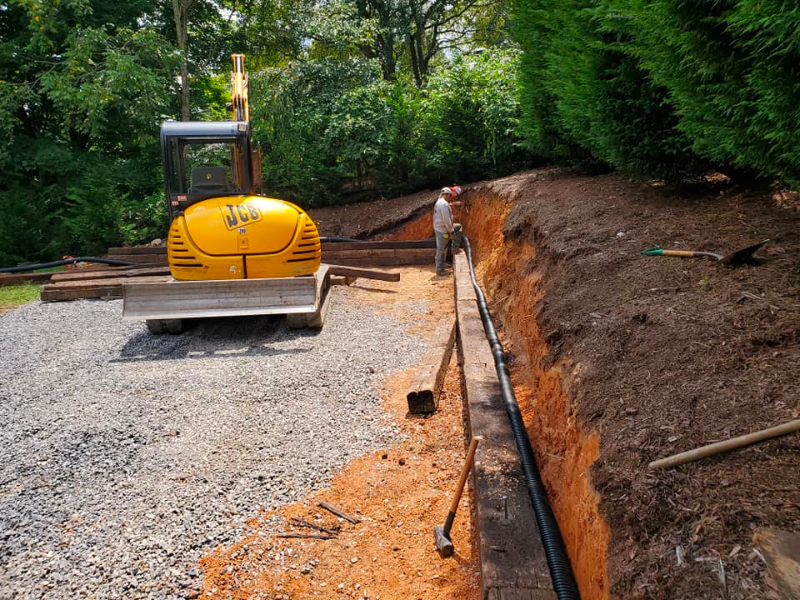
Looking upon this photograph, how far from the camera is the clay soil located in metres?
1.77

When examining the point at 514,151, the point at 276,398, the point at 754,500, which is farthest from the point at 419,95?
the point at 754,500

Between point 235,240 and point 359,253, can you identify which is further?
point 359,253

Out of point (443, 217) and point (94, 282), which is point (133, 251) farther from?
point (443, 217)

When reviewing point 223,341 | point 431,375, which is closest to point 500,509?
point 431,375

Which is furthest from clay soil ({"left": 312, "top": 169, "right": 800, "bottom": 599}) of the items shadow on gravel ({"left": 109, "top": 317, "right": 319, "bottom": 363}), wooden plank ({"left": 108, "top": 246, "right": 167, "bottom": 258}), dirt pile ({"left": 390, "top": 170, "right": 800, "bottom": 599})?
wooden plank ({"left": 108, "top": 246, "right": 167, "bottom": 258})

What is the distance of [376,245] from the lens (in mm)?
13180

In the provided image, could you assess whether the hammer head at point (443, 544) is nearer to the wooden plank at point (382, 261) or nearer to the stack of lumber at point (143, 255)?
the wooden plank at point (382, 261)

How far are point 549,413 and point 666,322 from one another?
103 centimetres

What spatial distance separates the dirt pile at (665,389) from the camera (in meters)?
1.77

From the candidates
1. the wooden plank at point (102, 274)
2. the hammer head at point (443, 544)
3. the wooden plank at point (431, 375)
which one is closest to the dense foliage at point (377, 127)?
the wooden plank at point (102, 274)

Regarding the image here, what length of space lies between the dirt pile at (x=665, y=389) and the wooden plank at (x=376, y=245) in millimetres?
7701

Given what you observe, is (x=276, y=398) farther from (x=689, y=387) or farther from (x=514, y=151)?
(x=514, y=151)

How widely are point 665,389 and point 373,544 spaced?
5.99 feet

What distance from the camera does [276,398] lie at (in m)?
5.15
